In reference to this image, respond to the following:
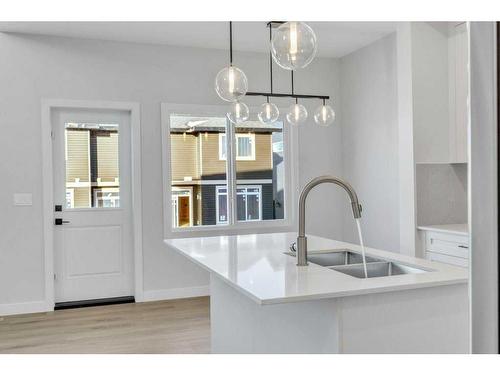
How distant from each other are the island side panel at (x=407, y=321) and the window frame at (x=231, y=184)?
11.3 feet

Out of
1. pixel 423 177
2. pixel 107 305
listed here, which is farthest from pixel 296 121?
pixel 107 305

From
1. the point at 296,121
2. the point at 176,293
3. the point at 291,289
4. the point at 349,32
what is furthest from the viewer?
the point at 176,293

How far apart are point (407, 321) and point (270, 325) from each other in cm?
66

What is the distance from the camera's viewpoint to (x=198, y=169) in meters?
5.12

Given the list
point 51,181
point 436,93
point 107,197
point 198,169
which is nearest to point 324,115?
point 436,93

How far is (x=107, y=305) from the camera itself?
4.70m

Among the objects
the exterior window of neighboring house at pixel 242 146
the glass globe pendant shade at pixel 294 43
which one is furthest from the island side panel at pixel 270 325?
the exterior window of neighboring house at pixel 242 146

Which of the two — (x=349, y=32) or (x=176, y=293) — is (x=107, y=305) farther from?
(x=349, y=32)

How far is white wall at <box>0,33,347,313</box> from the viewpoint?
A: 14.6 feet

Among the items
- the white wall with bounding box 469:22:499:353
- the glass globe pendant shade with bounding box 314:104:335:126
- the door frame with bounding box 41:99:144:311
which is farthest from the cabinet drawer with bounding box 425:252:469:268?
the white wall with bounding box 469:22:499:353

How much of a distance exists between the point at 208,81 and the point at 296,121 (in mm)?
1687

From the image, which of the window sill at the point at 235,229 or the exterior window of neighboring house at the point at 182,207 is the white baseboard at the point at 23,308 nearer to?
the window sill at the point at 235,229

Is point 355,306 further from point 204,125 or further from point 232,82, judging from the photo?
point 204,125

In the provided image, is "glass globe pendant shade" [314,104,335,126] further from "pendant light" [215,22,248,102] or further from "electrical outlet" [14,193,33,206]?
"electrical outlet" [14,193,33,206]
